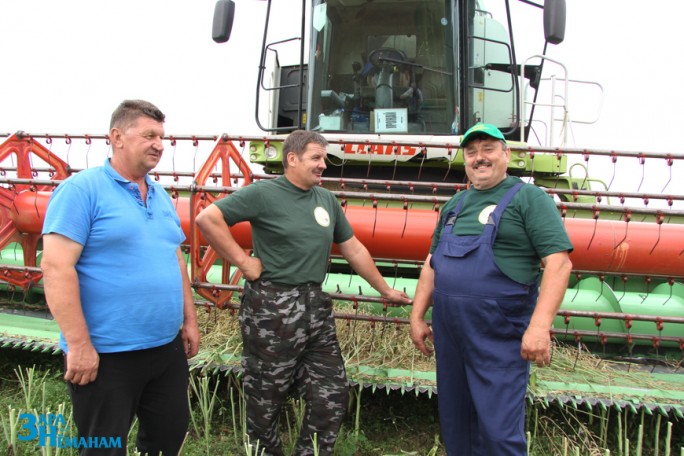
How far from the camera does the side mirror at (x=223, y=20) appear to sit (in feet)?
13.7

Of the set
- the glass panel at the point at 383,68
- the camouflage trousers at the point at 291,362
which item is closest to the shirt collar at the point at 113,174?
the camouflage trousers at the point at 291,362

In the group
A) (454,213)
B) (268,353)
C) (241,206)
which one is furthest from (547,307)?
(241,206)

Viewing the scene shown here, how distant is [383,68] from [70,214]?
3.01 meters

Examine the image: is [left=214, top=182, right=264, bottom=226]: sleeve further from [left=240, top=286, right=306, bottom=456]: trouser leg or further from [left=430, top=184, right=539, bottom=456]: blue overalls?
[left=430, top=184, right=539, bottom=456]: blue overalls

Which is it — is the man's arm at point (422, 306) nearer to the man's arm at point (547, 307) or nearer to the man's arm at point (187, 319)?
the man's arm at point (547, 307)

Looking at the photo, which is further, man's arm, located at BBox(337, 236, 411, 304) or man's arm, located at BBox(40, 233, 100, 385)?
man's arm, located at BBox(337, 236, 411, 304)

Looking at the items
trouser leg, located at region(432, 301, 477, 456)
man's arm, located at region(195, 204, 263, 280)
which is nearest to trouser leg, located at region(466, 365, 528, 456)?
trouser leg, located at region(432, 301, 477, 456)

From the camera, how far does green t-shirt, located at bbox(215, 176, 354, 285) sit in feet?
7.06

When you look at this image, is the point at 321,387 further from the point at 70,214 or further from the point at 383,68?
the point at 383,68

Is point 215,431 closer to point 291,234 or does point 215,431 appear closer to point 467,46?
point 291,234

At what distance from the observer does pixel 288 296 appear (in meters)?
2.15

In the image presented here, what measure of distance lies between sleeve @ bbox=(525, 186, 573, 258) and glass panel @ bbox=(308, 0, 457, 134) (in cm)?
223

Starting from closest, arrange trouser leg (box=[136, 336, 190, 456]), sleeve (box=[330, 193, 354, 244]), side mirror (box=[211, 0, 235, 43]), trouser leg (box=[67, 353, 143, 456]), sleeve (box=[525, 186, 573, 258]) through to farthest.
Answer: trouser leg (box=[67, 353, 143, 456]) → sleeve (box=[525, 186, 573, 258]) → trouser leg (box=[136, 336, 190, 456]) → sleeve (box=[330, 193, 354, 244]) → side mirror (box=[211, 0, 235, 43])

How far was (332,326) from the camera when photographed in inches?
91.2
